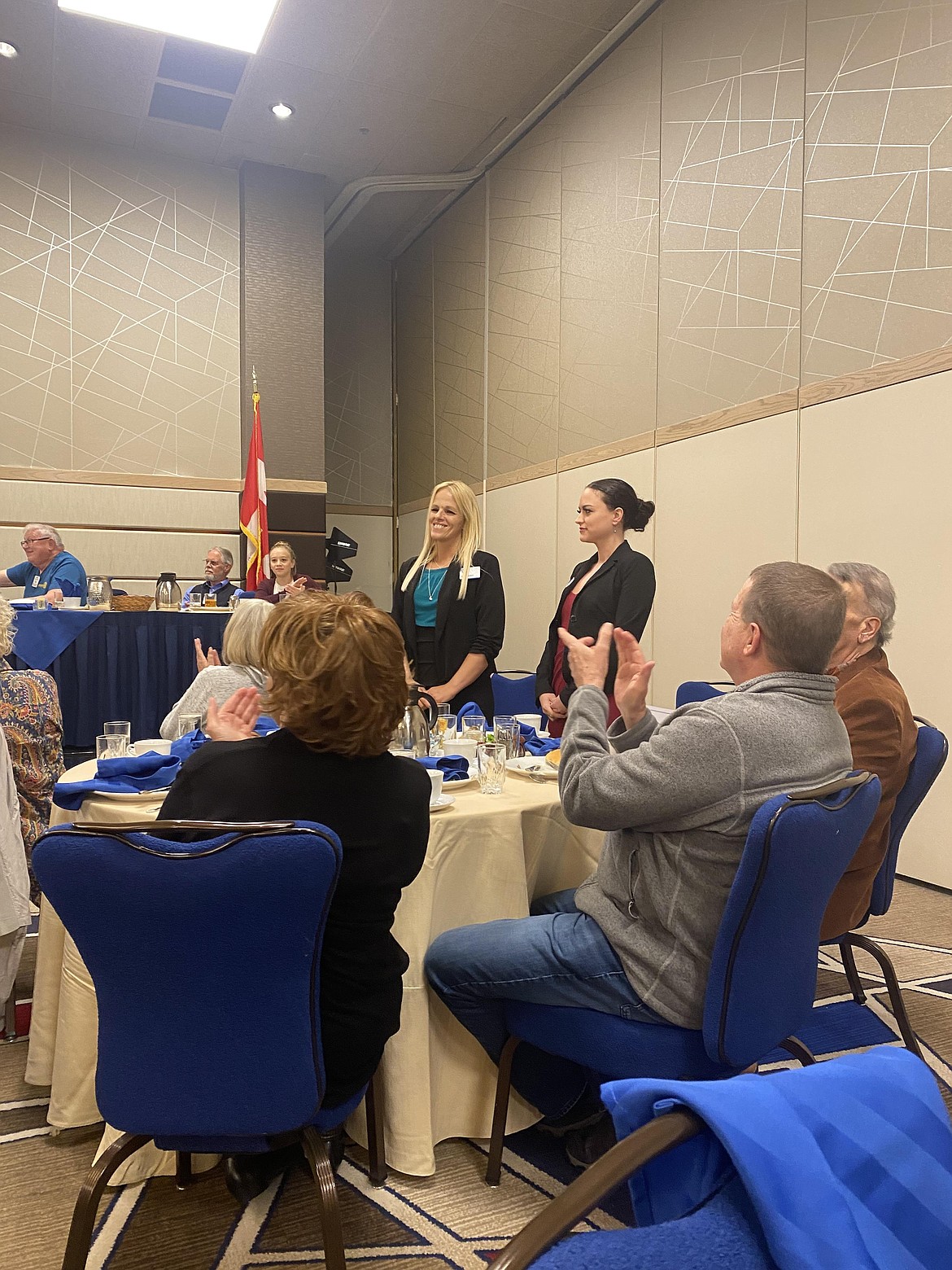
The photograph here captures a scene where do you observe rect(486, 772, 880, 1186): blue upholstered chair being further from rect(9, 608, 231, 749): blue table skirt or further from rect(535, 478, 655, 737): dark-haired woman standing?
rect(9, 608, 231, 749): blue table skirt

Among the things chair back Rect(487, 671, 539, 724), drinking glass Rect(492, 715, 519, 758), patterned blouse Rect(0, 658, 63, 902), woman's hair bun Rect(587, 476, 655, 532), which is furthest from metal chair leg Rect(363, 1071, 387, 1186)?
chair back Rect(487, 671, 539, 724)

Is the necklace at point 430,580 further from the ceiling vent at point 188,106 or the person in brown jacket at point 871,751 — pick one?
the ceiling vent at point 188,106

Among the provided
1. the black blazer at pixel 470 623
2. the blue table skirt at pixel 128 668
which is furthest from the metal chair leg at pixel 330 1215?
the blue table skirt at pixel 128 668

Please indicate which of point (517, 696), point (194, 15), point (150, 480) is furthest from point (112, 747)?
point (150, 480)

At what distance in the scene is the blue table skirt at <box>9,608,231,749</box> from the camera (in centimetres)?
582

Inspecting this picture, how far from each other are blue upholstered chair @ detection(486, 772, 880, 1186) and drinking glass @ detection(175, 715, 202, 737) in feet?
4.86

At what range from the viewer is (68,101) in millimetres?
7453

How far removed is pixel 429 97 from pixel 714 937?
759 centimetres

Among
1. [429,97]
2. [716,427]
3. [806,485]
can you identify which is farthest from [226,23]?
[806,485]

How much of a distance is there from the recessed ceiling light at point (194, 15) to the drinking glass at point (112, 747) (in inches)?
230

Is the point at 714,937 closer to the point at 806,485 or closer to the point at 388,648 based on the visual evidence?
the point at 388,648

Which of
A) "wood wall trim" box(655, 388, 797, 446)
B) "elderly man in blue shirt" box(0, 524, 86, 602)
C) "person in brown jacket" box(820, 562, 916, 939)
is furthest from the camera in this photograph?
"elderly man in blue shirt" box(0, 524, 86, 602)

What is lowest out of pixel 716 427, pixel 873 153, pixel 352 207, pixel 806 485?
pixel 806 485

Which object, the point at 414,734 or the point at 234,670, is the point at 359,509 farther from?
the point at 414,734
